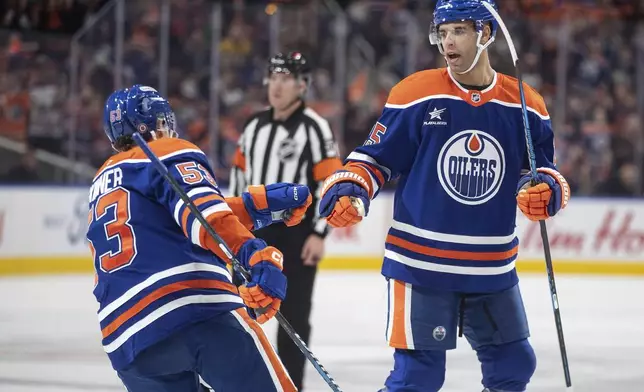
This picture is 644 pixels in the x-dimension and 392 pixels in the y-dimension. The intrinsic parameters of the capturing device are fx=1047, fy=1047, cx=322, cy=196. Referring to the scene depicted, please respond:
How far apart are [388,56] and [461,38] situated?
7520mm

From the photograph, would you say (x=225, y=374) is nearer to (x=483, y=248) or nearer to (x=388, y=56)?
(x=483, y=248)

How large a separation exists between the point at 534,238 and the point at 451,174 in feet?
21.7

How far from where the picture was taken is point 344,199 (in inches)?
106

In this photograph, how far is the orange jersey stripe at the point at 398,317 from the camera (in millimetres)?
2748

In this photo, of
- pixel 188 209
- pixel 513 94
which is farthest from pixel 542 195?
pixel 188 209

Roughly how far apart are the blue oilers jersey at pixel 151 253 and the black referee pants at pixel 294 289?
1.63 metres

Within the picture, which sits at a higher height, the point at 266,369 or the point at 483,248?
the point at 483,248

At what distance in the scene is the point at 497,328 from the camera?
2771 mm

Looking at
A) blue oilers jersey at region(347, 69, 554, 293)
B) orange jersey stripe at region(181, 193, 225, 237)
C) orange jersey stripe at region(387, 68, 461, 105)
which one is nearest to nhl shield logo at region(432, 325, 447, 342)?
blue oilers jersey at region(347, 69, 554, 293)

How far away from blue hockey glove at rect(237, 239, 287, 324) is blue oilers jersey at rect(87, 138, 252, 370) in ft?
0.14

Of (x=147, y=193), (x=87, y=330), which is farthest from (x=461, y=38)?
(x=87, y=330)

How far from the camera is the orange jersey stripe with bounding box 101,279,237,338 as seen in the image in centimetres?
232

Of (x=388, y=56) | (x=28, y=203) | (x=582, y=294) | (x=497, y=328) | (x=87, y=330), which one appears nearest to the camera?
(x=497, y=328)

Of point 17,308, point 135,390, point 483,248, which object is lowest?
point 17,308
